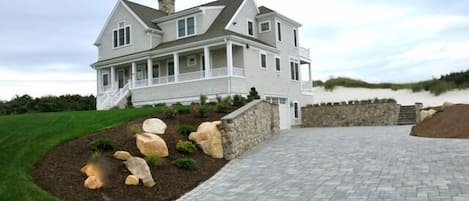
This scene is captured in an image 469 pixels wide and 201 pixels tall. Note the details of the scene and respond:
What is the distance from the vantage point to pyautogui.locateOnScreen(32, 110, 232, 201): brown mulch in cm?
880

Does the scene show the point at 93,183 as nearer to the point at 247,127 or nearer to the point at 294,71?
the point at 247,127

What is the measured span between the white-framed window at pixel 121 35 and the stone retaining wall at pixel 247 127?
15911 mm

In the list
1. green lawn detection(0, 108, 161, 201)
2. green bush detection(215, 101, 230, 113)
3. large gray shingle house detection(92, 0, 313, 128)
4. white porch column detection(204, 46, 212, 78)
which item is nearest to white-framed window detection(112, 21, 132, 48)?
large gray shingle house detection(92, 0, 313, 128)

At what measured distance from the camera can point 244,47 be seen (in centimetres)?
2533

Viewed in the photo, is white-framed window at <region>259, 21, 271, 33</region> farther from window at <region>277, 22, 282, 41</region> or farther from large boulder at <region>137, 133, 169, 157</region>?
large boulder at <region>137, 133, 169, 157</region>

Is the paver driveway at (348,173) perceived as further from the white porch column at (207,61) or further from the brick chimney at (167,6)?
the brick chimney at (167,6)

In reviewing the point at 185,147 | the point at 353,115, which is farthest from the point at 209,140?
the point at 353,115

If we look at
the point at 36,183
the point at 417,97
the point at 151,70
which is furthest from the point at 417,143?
the point at 417,97

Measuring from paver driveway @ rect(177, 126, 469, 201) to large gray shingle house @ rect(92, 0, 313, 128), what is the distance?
11234 millimetres

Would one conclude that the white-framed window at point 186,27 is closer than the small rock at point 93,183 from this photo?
No

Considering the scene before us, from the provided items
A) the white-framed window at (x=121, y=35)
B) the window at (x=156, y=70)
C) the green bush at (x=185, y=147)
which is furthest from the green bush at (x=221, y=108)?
the white-framed window at (x=121, y=35)

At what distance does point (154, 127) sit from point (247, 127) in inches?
122

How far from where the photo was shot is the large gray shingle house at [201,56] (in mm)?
25047

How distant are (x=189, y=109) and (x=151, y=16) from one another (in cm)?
1689
